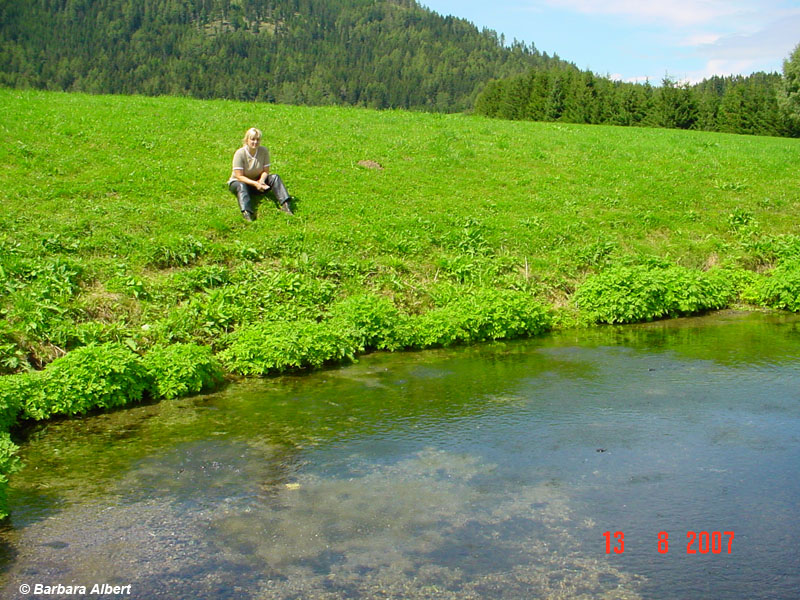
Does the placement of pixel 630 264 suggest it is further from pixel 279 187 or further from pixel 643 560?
pixel 643 560

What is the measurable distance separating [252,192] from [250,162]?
0.60 m

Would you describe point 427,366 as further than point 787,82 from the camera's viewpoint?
No

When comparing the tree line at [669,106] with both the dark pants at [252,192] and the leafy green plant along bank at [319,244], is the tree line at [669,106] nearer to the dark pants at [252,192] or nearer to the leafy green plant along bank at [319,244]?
the leafy green plant along bank at [319,244]

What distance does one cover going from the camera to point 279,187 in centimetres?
1445

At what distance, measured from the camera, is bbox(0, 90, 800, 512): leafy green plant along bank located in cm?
964

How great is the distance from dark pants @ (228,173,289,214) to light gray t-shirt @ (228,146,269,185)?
0.23 m

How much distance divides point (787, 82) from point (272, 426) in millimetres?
67896

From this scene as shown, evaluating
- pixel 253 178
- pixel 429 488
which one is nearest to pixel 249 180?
pixel 253 178

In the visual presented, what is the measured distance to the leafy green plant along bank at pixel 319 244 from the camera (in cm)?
964

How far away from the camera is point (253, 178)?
14.7 m

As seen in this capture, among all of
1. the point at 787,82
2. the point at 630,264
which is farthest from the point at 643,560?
the point at 787,82
